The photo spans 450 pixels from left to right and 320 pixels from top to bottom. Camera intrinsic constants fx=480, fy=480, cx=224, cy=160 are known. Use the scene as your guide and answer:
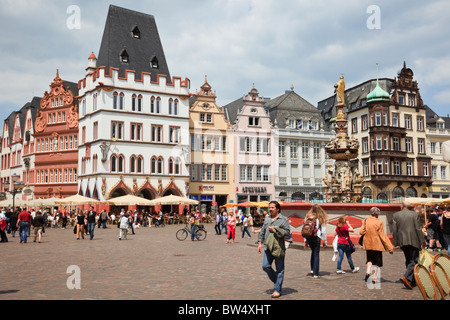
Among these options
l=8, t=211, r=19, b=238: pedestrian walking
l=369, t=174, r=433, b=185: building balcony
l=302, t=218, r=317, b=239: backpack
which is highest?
l=369, t=174, r=433, b=185: building balcony

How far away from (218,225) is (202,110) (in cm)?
2644

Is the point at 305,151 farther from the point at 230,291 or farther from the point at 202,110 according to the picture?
the point at 230,291

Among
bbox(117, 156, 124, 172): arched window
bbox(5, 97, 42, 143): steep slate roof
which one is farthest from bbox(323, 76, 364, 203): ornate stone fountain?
bbox(5, 97, 42, 143): steep slate roof

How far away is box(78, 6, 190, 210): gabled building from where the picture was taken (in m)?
50.2

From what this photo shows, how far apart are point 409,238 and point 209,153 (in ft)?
151

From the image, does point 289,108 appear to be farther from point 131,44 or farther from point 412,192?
point 131,44

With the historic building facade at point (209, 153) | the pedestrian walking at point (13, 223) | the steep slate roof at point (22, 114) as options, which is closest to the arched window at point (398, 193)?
the historic building facade at point (209, 153)

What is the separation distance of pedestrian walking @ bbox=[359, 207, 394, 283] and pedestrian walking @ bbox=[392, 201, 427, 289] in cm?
31

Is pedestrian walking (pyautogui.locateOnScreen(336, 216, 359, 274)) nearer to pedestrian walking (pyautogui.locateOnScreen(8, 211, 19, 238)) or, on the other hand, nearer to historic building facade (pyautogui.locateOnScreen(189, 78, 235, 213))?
pedestrian walking (pyautogui.locateOnScreen(8, 211, 19, 238))

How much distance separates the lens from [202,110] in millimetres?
56219

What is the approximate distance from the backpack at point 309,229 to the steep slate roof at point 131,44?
4354 centimetres

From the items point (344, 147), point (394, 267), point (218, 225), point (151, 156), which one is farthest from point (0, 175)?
point (394, 267)

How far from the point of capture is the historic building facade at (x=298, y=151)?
59031mm

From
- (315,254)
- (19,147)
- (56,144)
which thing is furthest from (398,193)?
(19,147)
